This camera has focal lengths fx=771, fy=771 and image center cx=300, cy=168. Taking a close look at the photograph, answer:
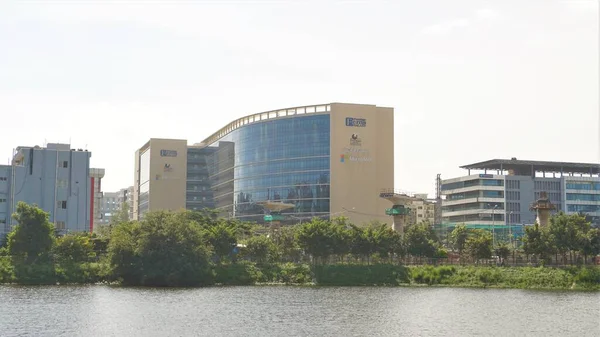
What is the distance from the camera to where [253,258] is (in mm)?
122438

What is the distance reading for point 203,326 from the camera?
2366 inches

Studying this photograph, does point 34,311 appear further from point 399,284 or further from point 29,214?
point 399,284

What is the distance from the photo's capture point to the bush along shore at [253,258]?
346 feet

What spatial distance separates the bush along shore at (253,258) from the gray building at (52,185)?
96.8 feet

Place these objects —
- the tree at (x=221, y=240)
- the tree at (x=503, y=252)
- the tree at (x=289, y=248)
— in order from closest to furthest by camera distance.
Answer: the tree at (x=503, y=252)
the tree at (x=221, y=240)
the tree at (x=289, y=248)

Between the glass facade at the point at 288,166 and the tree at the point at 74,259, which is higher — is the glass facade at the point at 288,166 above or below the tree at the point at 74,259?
above

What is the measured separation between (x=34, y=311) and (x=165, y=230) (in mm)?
39077

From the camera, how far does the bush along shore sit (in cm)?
10538

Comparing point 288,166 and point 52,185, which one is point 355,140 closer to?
point 288,166

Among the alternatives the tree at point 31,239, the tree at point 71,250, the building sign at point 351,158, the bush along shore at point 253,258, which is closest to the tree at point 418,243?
the bush along shore at point 253,258


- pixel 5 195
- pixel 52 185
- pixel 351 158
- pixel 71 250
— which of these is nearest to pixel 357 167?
pixel 351 158

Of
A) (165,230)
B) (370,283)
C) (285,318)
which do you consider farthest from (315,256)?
(285,318)

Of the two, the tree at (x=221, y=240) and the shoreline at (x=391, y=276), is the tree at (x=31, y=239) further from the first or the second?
the tree at (x=221, y=240)

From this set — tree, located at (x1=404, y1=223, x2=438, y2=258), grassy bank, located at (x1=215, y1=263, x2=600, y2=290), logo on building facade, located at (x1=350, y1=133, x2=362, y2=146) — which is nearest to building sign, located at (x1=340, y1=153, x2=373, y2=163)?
logo on building facade, located at (x1=350, y1=133, x2=362, y2=146)
